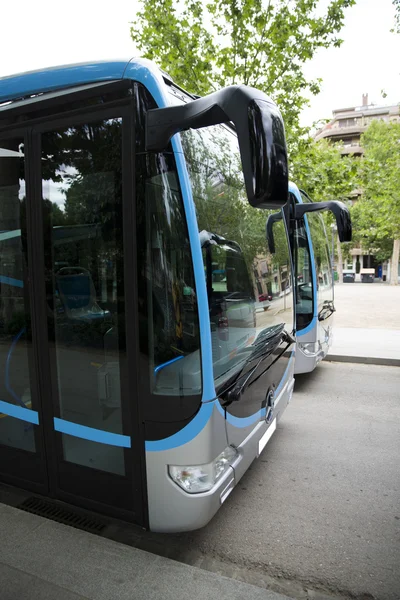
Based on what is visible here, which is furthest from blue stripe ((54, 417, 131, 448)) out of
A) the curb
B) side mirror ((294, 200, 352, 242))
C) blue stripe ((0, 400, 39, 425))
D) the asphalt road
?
the curb

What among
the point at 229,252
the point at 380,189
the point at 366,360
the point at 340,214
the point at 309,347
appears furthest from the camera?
the point at 380,189

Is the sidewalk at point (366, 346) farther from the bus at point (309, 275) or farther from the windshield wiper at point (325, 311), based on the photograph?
the bus at point (309, 275)

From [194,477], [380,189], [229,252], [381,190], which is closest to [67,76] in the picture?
[229,252]

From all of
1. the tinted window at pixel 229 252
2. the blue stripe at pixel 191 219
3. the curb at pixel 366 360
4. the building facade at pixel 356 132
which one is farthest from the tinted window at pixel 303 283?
the building facade at pixel 356 132

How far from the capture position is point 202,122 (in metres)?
2.22

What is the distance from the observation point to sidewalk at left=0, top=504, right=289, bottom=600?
2312 millimetres

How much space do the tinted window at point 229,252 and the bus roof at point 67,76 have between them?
1.52 ft

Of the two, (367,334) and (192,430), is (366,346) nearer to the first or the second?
(367,334)

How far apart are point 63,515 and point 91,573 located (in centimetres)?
68

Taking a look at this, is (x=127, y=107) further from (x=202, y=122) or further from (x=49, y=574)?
(x=49, y=574)

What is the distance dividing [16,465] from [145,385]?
1.36 meters

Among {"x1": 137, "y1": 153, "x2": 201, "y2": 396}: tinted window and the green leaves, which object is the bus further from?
the green leaves

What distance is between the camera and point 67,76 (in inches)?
97.0

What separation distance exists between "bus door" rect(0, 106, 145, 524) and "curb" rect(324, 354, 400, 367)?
256 inches
